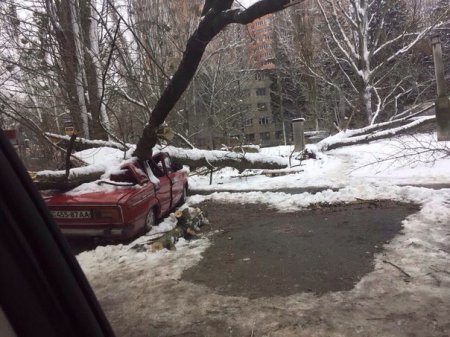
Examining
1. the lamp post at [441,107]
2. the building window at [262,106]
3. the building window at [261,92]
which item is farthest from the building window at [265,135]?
the lamp post at [441,107]

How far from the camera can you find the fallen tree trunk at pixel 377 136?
Answer: 15.9 m

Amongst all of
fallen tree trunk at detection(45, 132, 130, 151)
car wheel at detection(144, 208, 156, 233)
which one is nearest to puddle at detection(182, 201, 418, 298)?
car wheel at detection(144, 208, 156, 233)

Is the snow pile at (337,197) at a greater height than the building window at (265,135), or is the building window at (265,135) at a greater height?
the building window at (265,135)

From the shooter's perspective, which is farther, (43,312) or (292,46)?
(292,46)

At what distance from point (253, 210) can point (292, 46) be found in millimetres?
20952

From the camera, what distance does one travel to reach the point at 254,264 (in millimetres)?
5711

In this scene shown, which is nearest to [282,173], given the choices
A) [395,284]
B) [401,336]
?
[395,284]

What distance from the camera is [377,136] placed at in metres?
16.9

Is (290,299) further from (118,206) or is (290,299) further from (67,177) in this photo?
(67,177)

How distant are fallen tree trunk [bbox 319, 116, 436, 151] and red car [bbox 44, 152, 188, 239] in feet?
35.4

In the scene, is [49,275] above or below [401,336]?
above

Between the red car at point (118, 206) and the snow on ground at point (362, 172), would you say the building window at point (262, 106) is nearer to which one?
the snow on ground at point (362, 172)

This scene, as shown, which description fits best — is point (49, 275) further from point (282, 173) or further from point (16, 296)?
point (282, 173)

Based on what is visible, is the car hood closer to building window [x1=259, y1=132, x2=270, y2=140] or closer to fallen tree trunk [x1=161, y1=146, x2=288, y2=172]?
fallen tree trunk [x1=161, y1=146, x2=288, y2=172]
